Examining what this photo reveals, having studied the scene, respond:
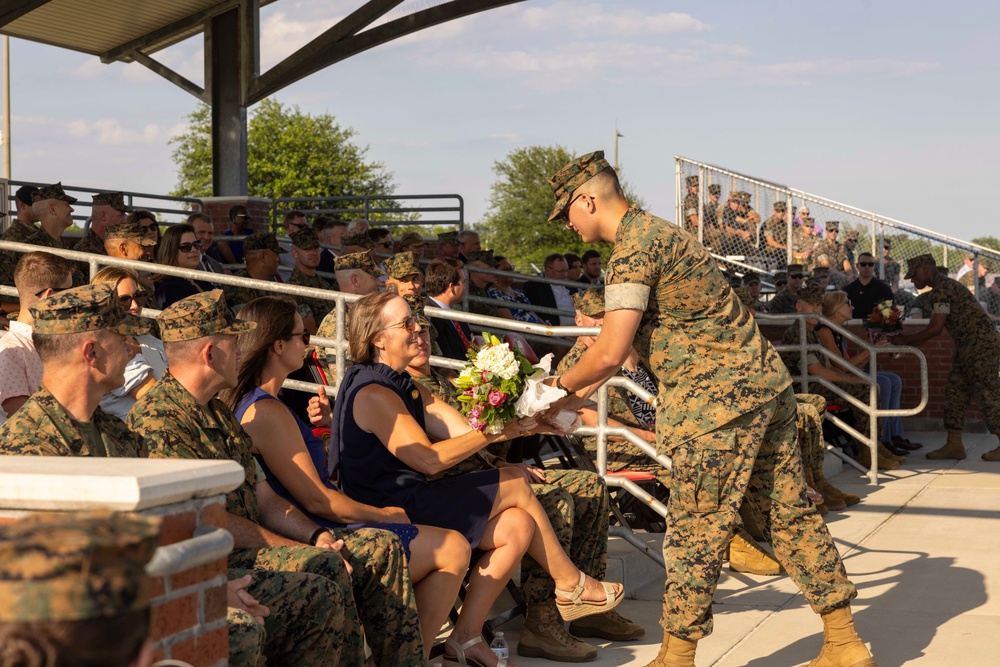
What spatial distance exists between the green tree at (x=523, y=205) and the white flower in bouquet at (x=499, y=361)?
159ft

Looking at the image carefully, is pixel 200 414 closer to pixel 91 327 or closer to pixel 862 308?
pixel 91 327

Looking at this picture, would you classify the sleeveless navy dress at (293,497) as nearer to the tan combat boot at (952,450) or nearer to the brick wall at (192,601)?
the brick wall at (192,601)

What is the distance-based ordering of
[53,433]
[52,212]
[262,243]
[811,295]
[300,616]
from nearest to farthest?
1. [53,433]
2. [300,616]
3. [52,212]
4. [262,243]
5. [811,295]

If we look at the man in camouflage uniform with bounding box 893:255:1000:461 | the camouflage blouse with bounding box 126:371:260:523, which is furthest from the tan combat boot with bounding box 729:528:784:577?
the man in camouflage uniform with bounding box 893:255:1000:461

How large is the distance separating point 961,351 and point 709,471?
307 inches

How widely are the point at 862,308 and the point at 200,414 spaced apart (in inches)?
417

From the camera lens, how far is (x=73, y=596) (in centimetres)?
98

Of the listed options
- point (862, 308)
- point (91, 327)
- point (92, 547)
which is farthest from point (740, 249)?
point (92, 547)

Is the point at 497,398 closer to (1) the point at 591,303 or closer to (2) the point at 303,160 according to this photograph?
(1) the point at 591,303

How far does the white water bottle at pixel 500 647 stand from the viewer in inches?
171

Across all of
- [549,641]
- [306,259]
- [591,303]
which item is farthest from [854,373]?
[549,641]

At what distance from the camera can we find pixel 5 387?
4.53 metres

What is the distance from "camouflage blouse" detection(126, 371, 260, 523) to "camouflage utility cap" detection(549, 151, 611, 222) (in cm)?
135

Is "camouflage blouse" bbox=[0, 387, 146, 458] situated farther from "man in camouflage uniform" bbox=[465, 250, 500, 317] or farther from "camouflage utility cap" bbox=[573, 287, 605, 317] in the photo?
"man in camouflage uniform" bbox=[465, 250, 500, 317]
